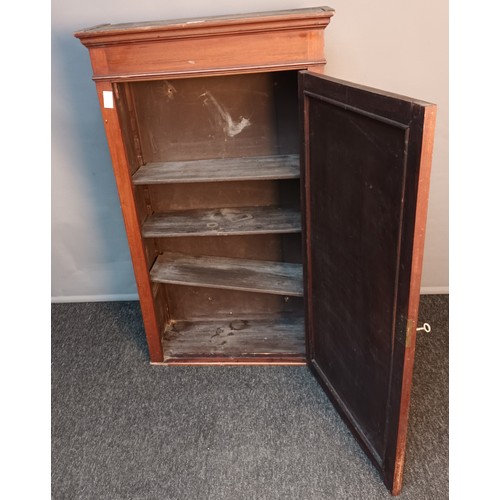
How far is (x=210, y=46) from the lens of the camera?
4.85 ft

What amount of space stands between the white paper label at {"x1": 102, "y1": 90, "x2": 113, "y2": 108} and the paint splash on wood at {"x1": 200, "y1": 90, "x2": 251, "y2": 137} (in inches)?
15.4

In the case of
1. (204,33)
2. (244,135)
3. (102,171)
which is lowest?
(102,171)

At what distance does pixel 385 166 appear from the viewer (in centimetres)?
112

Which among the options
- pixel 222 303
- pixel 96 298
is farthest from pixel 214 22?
pixel 96 298

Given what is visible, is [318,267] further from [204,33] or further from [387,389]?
[204,33]

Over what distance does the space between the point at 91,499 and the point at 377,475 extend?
3.03 feet

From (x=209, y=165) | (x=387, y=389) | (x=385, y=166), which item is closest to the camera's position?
(x=385, y=166)

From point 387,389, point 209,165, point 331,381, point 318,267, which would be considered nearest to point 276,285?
point 318,267

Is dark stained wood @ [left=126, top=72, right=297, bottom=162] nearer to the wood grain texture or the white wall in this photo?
the white wall

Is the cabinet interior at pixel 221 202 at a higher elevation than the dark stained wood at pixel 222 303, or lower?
higher

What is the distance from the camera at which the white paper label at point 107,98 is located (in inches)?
61.4

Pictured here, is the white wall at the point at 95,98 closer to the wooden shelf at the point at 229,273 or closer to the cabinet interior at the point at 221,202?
the cabinet interior at the point at 221,202

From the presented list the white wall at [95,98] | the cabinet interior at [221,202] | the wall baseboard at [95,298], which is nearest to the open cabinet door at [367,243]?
the cabinet interior at [221,202]

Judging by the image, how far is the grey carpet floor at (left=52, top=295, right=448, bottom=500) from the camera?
1.48 metres
